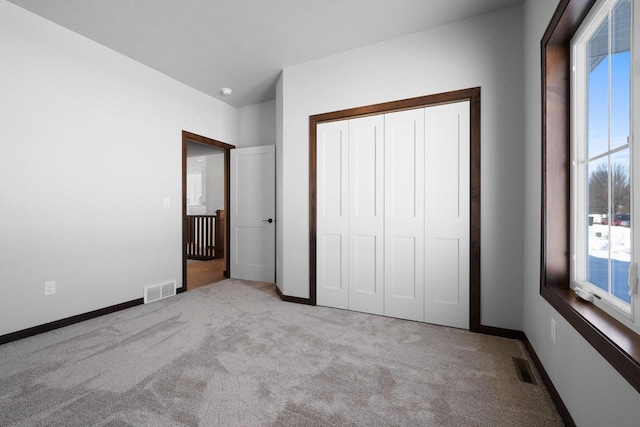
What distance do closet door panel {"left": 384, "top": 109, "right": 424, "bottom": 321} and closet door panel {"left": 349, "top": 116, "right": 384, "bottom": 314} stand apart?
76 millimetres

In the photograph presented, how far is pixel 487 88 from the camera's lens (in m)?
2.40

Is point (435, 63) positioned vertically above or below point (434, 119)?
above

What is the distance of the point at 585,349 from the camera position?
119cm

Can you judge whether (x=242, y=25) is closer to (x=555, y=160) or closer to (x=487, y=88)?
(x=487, y=88)

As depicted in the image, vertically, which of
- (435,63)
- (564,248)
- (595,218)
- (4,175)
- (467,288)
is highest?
(435,63)

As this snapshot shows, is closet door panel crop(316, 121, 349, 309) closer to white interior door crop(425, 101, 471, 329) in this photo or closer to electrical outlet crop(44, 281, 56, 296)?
white interior door crop(425, 101, 471, 329)

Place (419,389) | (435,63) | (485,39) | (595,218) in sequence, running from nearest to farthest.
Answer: (595,218), (419,389), (485,39), (435,63)

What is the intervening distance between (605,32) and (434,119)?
133 cm

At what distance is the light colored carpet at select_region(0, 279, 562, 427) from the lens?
1.43 meters

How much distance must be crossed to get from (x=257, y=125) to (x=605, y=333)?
442 cm

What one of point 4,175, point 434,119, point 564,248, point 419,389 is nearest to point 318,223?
point 434,119

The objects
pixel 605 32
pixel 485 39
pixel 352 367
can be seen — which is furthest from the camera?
pixel 485 39

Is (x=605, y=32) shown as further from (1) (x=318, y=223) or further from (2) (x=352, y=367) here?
(1) (x=318, y=223)

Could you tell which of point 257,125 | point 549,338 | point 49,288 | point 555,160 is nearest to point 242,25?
point 257,125
